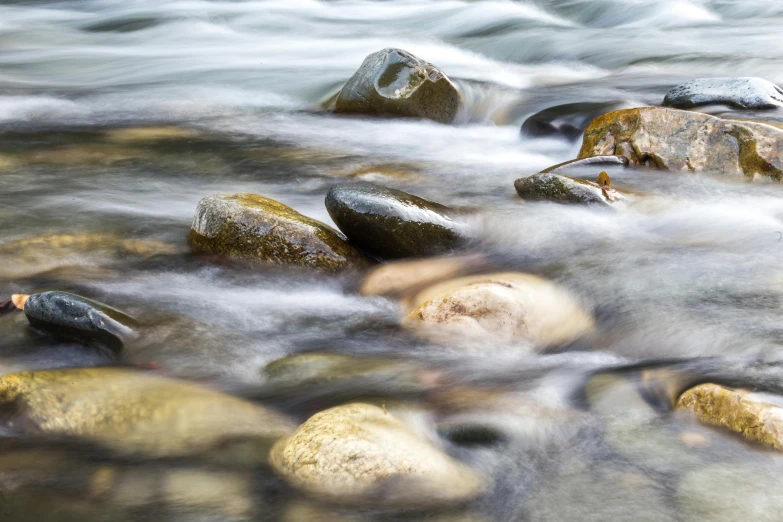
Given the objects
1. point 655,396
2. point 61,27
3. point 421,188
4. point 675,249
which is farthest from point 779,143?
point 61,27

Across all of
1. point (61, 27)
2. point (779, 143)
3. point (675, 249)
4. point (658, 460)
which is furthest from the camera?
point (61, 27)

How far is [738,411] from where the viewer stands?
279 cm

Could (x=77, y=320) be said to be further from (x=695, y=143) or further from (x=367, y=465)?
(x=695, y=143)

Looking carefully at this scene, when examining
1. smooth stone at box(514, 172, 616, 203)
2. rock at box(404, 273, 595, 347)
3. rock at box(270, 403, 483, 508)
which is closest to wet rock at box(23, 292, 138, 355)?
rock at box(270, 403, 483, 508)

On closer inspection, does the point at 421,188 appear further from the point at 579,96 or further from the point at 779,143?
the point at 579,96

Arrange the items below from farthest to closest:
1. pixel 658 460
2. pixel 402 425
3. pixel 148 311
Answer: pixel 148 311, pixel 402 425, pixel 658 460

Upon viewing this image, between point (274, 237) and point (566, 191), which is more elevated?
point (566, 191)

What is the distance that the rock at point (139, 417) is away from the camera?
279 centimetres

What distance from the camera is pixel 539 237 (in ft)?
15.8

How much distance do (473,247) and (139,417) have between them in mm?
2283

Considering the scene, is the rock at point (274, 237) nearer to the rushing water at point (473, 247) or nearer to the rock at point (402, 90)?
the rushing water at point (473, 247)

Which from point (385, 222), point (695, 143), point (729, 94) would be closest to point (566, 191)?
point (695, 143)

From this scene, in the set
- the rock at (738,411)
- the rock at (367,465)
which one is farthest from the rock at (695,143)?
the rock at (367,465)

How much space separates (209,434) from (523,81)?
273 inches
